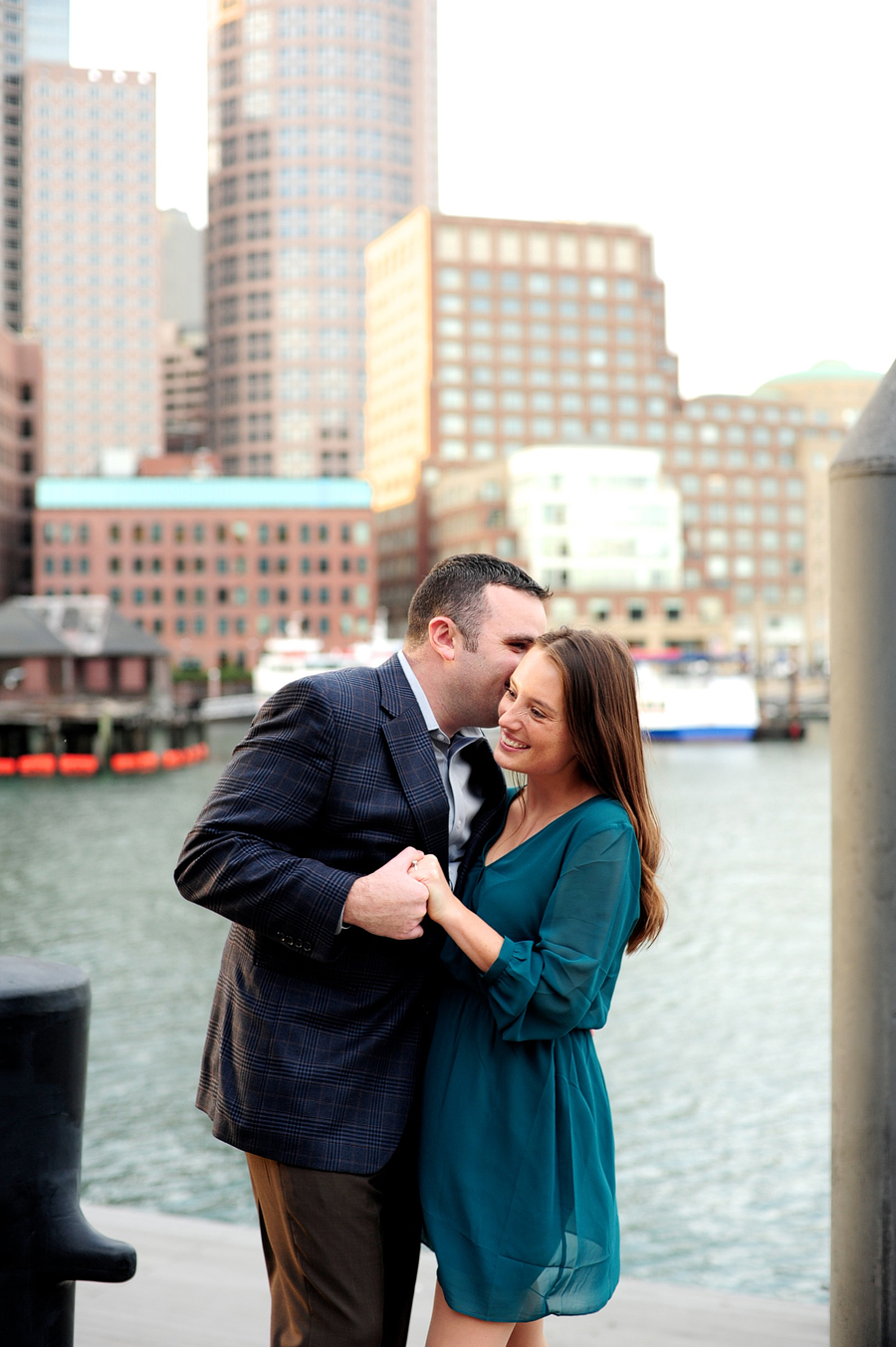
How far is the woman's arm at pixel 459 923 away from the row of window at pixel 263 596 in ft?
330

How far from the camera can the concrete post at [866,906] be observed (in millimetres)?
2938

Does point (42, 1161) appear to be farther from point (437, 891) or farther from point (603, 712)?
point (603, 712)

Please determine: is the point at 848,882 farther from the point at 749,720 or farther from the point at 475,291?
the point at 475,291

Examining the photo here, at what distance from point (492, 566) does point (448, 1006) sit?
0.90m

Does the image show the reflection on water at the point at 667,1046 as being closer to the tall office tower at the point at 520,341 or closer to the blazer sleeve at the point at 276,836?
the blazer sleeve at the point at 276,836

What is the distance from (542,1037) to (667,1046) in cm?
1206

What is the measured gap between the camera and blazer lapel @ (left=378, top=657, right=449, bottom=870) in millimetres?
2650

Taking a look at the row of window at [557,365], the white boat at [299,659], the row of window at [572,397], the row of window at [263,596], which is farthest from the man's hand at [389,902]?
the row of window at [557,365]

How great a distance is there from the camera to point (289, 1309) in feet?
8.66

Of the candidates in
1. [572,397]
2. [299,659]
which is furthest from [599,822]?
[572,397]

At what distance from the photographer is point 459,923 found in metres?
2.48

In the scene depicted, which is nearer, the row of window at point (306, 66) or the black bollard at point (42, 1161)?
the black bollard at point (42, 1161)

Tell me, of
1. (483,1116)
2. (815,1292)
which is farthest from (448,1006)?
(815,1292)

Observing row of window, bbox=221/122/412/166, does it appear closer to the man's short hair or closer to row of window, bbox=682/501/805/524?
row of window, bbox=682/501/805/524
